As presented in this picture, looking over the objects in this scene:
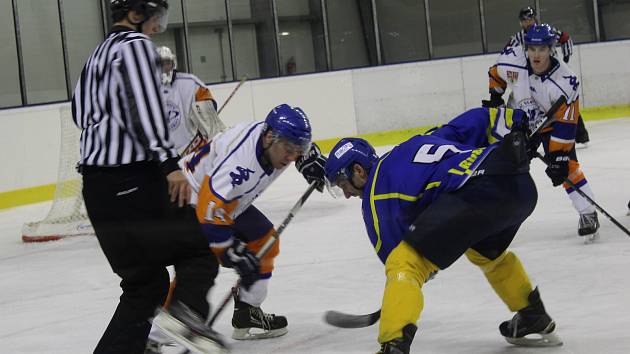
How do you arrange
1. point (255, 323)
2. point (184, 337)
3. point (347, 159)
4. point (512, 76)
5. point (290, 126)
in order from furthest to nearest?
1. point (512, 76)
2. point (255, 323)
3. point (290, 126)
4. point (347, 159)
5. point (184, 337)

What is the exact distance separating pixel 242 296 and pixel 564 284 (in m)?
1.18

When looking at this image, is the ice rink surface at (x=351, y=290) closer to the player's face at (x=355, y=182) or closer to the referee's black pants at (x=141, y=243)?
the player's face at (x=355, y=182)

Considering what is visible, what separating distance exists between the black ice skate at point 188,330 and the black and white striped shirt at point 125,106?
34 cm

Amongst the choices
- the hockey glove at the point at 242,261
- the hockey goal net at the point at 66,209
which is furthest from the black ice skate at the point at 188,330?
the hockey goal net at the point at 66,209

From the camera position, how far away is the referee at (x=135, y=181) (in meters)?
2.34

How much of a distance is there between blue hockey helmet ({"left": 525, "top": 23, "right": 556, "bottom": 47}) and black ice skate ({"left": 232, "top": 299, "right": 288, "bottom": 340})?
78.3 inches

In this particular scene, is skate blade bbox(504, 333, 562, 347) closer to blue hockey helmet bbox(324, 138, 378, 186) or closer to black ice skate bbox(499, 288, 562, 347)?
black ice skate bbox(499, 288, 562, 347)

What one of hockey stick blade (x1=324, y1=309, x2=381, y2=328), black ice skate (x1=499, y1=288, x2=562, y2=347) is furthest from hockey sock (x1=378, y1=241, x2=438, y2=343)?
hockey stick blade (x1=324, y1=309, x2=381, y2=328)

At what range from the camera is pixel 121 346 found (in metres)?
2.44

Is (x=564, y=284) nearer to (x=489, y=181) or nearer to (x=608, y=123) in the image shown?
(x=489, y=181)

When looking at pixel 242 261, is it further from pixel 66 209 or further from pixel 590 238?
pixel 66 209

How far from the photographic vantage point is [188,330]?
2.33 meters

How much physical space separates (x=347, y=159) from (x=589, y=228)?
217 cm

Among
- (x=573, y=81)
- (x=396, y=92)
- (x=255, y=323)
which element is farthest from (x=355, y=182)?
(x=396, y=92)
